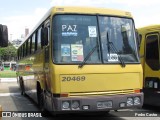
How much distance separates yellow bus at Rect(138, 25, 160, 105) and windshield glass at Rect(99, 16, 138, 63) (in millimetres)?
2279

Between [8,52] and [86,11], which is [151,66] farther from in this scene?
[8,52]

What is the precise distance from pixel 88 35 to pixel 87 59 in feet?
1.95

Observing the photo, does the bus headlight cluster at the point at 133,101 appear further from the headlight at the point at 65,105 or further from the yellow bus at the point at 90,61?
the headlight at the point at 65,105

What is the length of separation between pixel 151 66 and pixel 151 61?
0.54ft

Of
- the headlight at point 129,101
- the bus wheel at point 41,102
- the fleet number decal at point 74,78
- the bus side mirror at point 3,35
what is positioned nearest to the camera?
the bus side mirror at point 3,35

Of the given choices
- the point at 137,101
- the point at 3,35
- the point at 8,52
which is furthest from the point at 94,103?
the point at 8,52

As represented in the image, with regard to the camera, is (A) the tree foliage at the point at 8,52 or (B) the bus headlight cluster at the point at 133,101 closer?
(B) the bus headlight cluster at the point at 133,101

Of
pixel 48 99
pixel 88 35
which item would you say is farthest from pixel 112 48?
pixel 48 99

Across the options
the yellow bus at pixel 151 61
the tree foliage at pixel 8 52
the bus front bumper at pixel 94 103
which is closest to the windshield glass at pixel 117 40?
the bus front bumper at pixel 94 103

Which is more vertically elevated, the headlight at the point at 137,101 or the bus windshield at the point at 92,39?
the bus windshield at the point at 92,39

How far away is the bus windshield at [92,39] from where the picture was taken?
8.53 meters

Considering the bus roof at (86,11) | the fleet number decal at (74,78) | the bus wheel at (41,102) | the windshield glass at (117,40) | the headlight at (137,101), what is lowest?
the bus wheel at (41,102)

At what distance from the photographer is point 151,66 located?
11430 millimetres

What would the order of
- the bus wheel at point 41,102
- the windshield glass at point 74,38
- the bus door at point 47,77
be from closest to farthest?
1. the windshield glass at point 74,38
2. the bus door at point 47,77
3. the bus wheel at point 41,102
